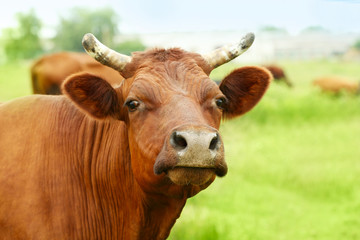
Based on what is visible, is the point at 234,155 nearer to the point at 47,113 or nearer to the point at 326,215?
the point at 326,215

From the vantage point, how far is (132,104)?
A: 3723 millimetres

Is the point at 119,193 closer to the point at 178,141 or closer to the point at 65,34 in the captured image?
the point at 178,141

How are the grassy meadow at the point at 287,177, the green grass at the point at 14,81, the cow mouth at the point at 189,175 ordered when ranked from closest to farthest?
1. the cow mouth at the point at 189,175
2. the grassy meadow at the point at 287,177
3. the green grass at the point at 14,81

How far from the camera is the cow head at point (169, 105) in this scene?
321cm

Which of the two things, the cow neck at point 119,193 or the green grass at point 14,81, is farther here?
the green grass at point 14,81

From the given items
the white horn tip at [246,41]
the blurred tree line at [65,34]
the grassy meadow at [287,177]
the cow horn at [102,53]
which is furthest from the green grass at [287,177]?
the blurred tree line at [65,34]

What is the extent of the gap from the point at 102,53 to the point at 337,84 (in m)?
19.3

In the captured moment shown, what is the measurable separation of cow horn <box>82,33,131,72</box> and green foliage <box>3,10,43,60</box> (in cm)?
2868

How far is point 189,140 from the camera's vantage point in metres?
3.11

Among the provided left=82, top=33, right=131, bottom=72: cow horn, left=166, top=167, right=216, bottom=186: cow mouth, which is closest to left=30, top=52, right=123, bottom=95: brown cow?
left=82, top=33, right=131, bottom=72: cow horn

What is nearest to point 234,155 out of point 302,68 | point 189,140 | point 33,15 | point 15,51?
point 189,140

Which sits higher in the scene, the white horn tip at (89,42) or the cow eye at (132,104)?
the white horn tip at (89,42)

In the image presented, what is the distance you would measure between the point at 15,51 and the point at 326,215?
26.7 metres

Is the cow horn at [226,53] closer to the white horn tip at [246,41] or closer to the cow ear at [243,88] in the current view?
the white horn tip at [246,41]
